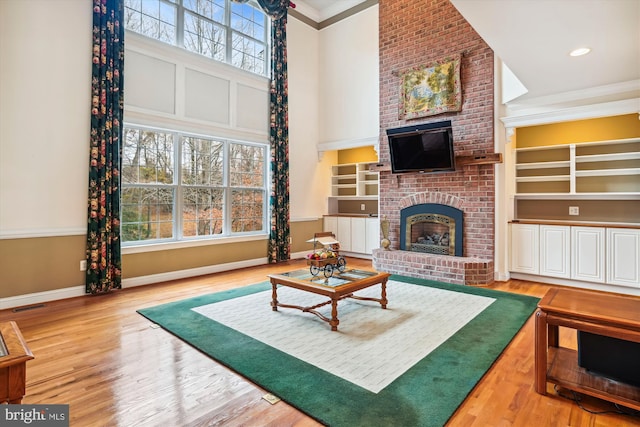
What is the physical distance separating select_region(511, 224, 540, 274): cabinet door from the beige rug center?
4.42ft

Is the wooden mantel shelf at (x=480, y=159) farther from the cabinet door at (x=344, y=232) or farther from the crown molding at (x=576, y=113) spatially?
the cabinet door at (x=344, y=232)

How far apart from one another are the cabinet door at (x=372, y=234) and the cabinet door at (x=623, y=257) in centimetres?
346

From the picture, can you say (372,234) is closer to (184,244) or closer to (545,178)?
(545,178)

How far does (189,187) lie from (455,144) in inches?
169

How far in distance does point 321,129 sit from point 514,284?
471 cm

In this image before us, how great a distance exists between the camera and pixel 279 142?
21.2 feet

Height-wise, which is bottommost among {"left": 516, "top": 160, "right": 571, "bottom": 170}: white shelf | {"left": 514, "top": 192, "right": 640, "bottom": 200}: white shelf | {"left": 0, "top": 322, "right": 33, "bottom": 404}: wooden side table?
{"left": 0, "top": 322, "right": 33, "bottom": 404}: wooden side table

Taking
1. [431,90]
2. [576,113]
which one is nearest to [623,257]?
[576,113]

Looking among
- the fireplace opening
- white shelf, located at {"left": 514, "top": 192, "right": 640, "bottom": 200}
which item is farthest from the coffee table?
white shelf, located at {"left": 514, "top": 192, "right": 640, "bottom": 200}

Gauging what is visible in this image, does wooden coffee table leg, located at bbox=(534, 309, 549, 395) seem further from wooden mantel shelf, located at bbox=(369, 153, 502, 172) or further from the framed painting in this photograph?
the framed painting

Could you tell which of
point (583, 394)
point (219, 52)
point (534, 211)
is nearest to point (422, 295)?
point (583, 394)

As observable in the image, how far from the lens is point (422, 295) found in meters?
4.18

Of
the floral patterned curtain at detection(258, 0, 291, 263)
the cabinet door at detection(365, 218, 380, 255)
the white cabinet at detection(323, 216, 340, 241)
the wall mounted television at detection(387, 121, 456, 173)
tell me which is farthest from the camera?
the white cabinet at detection(323, 216, 340, 241)

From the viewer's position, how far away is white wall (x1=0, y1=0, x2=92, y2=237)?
148 inches
